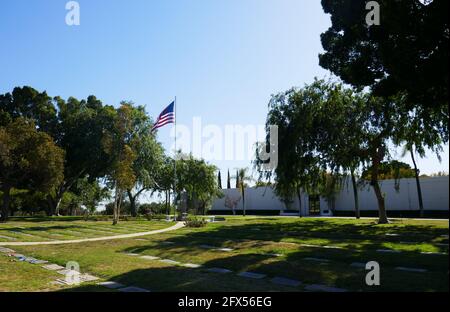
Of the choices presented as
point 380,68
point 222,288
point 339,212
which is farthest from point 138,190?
point 222,288

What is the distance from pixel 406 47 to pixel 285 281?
7.16m

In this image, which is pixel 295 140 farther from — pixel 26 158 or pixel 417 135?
pixel 26 158

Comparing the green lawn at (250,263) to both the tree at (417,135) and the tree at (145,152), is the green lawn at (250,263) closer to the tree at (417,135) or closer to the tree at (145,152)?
the tree at (417,135)

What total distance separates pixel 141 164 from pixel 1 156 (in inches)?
552

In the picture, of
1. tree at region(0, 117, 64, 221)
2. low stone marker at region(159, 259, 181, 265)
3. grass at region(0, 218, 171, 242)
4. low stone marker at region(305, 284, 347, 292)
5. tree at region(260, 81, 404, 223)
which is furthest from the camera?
tree at region(0, 117, 64, 221)

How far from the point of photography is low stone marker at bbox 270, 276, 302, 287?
26.3ft

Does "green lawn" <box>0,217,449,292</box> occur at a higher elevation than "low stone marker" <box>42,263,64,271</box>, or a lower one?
higher

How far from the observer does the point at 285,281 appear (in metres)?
8.34

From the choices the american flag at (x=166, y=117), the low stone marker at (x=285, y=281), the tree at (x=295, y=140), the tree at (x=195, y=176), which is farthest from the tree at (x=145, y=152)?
the low stone marker at (x=285, y=281)

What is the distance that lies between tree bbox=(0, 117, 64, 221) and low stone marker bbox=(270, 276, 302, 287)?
96.0 feet

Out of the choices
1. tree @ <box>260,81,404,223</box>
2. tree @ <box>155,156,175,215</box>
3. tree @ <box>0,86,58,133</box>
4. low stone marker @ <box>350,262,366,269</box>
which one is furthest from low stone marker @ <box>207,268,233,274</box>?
tree @ <box>155,156,175,215</box>

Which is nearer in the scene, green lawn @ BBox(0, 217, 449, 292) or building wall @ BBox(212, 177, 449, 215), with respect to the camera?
green lawn @ BBox(0, 217, 449, 292)

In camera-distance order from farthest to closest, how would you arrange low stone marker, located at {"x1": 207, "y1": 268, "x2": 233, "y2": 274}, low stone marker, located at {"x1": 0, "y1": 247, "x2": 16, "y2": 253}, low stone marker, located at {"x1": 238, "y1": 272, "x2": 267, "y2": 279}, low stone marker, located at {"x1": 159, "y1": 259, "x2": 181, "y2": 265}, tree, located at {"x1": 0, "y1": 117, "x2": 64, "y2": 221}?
1. tree, located at {"x1": 0, "y1": 117, "x2": 64, "y2": 221}
2. low stone marker, located at {"x1": 0, "y1": 247, "x2": 16, "y2": 253}
3. low stone marker, located at {"x1": 159, "y1": 259, "x2": 181, "y2": 265}
4. low stone marker, located at {"x1": 207, "y1": 268, "x2": 233, "y2": 274}
5. low stone marker, located at {"x1": 238, "y1": 272, "x2": 267, "y2": 279}

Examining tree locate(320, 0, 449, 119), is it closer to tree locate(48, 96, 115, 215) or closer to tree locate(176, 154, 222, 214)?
tree locate(48, 96, 115, 215)
